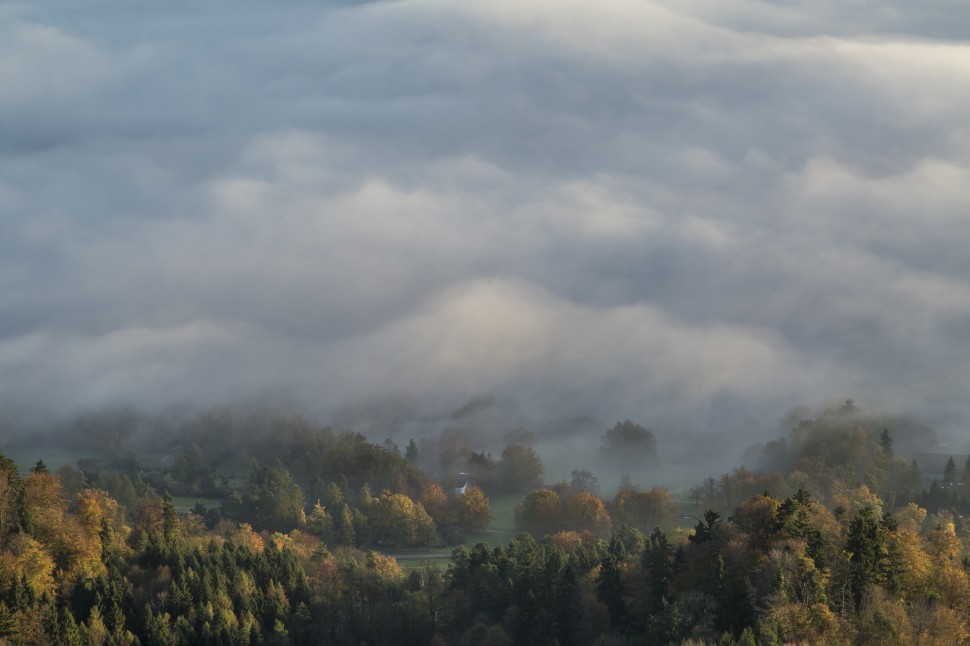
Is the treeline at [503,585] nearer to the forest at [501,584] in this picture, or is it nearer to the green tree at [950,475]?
the forest at [501,584]

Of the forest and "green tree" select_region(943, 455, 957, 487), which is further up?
"green tree" select_region(943, 455, 957, 487)

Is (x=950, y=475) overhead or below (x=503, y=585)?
overhead

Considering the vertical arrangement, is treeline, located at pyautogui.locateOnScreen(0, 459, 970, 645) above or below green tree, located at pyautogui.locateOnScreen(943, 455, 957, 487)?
below

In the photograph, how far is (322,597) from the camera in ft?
466

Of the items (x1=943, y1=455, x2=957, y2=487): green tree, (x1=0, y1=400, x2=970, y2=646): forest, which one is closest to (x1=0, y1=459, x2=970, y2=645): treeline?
(x1=0, y1=400, x2=970, y2=646): forest

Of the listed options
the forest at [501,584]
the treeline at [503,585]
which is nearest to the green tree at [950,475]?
the forest at [501,584]

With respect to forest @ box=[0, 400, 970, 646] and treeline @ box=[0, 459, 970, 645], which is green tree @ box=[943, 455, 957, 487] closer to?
forest @ box=[0, 400, 970, 646]

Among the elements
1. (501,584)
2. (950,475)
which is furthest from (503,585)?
(950,475)

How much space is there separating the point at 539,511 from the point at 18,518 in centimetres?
8781

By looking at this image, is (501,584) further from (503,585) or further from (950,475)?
(950,475)

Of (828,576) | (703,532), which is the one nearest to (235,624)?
(703,532)

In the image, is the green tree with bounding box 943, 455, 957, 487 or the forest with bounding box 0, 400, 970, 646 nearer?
the forest with bounding box 0, 400, 970, 646

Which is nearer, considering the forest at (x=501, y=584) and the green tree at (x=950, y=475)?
the forest at (x=501, y=584)

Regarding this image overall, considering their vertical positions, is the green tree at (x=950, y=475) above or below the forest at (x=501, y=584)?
above
